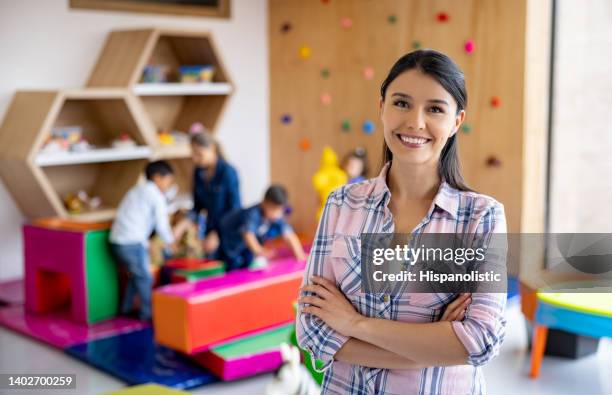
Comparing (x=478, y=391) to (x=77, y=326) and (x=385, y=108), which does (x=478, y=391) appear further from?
(x=77, y=326)

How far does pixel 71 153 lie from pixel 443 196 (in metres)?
4.11

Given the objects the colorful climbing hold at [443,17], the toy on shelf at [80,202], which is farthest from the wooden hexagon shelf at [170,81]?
the colorful climbing hold at [443,17]

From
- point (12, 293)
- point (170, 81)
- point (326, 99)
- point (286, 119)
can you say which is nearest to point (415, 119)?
point (12, 293)

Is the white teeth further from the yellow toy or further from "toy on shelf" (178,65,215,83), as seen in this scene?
"toy on shelf" (178,65,215,83)

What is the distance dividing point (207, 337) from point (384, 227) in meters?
2.21

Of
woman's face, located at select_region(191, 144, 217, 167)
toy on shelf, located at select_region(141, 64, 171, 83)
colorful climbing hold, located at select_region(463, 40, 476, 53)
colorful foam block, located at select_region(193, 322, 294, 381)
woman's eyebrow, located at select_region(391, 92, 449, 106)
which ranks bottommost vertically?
colorful foam block, located at select_region(193, 322, 294, 381)

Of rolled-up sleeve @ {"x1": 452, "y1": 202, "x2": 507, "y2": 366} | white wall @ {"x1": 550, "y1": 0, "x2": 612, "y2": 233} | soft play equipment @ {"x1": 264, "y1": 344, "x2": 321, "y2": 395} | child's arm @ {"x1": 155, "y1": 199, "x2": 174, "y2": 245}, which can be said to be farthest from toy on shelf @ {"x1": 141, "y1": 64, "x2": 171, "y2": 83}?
rolled-up sleeve @ {"x1": 452, "y1": 202, "x2": 507, "y2": 366}

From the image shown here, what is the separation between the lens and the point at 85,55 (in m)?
5.64

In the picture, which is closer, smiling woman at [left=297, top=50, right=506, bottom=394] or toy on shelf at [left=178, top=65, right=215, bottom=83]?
smiling woman at [left=297, top=50, right=506, bottom=394]

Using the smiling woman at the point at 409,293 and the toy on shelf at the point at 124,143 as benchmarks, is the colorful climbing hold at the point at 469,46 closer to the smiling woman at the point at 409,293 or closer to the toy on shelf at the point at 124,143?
the toy on shelf at the point at 124,143

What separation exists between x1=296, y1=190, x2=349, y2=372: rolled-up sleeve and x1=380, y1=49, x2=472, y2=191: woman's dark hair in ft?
0.79

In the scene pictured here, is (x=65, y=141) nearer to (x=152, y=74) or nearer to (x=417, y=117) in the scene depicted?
(x=152, y=74)

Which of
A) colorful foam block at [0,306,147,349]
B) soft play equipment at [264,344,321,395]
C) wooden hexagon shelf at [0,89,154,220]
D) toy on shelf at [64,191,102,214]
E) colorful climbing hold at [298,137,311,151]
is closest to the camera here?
soft play equipment at [264,344,321,395]

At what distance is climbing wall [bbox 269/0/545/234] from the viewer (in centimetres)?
514
